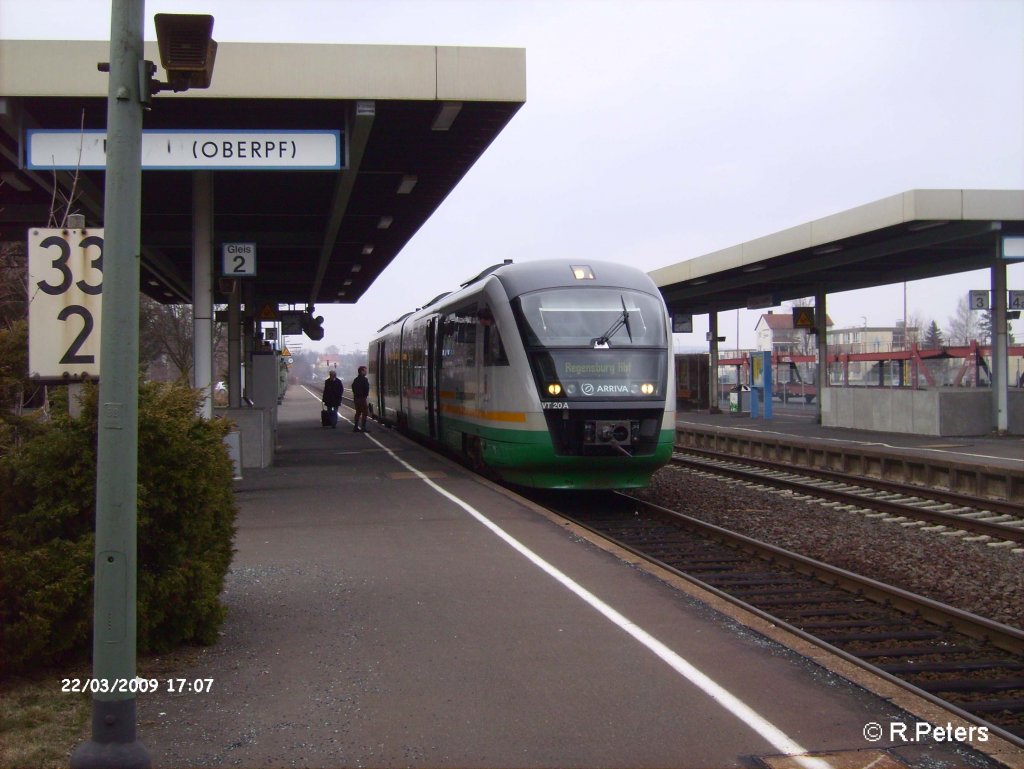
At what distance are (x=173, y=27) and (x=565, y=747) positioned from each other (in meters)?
3.71

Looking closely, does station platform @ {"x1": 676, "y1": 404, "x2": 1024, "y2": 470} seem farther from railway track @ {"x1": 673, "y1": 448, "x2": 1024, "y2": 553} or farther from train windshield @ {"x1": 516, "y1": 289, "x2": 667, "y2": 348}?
train windshield @ {"x1": 516, "y1": 289, "x2": 667, "y2": 348}

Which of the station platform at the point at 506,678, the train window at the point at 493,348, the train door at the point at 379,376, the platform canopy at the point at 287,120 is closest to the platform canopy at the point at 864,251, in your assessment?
the train door at the point at 379,376

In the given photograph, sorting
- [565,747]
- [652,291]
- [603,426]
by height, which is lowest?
[565,747]

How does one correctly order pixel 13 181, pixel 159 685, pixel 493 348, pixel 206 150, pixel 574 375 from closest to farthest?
1. pixel 159 685
2. pixel 206 150
3. pixel 574 375
4. pixel 493 348
5. pixel 13 181

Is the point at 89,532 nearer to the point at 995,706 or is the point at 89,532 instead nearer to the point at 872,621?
the point at 995,706

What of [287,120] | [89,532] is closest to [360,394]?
[287,120]

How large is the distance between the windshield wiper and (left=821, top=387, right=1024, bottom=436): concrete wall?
1439 centimetres

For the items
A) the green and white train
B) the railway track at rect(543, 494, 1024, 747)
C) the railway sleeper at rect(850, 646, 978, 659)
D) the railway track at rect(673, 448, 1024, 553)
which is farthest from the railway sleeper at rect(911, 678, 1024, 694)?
the green and white train

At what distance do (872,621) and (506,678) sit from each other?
11.7ft

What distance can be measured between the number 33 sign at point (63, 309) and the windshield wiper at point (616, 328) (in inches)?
322

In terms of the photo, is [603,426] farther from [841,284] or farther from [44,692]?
[841,284]

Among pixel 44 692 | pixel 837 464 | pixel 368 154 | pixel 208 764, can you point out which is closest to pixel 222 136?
pixel 368 154

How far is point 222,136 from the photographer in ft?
38.3

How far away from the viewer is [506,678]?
18.3ft
